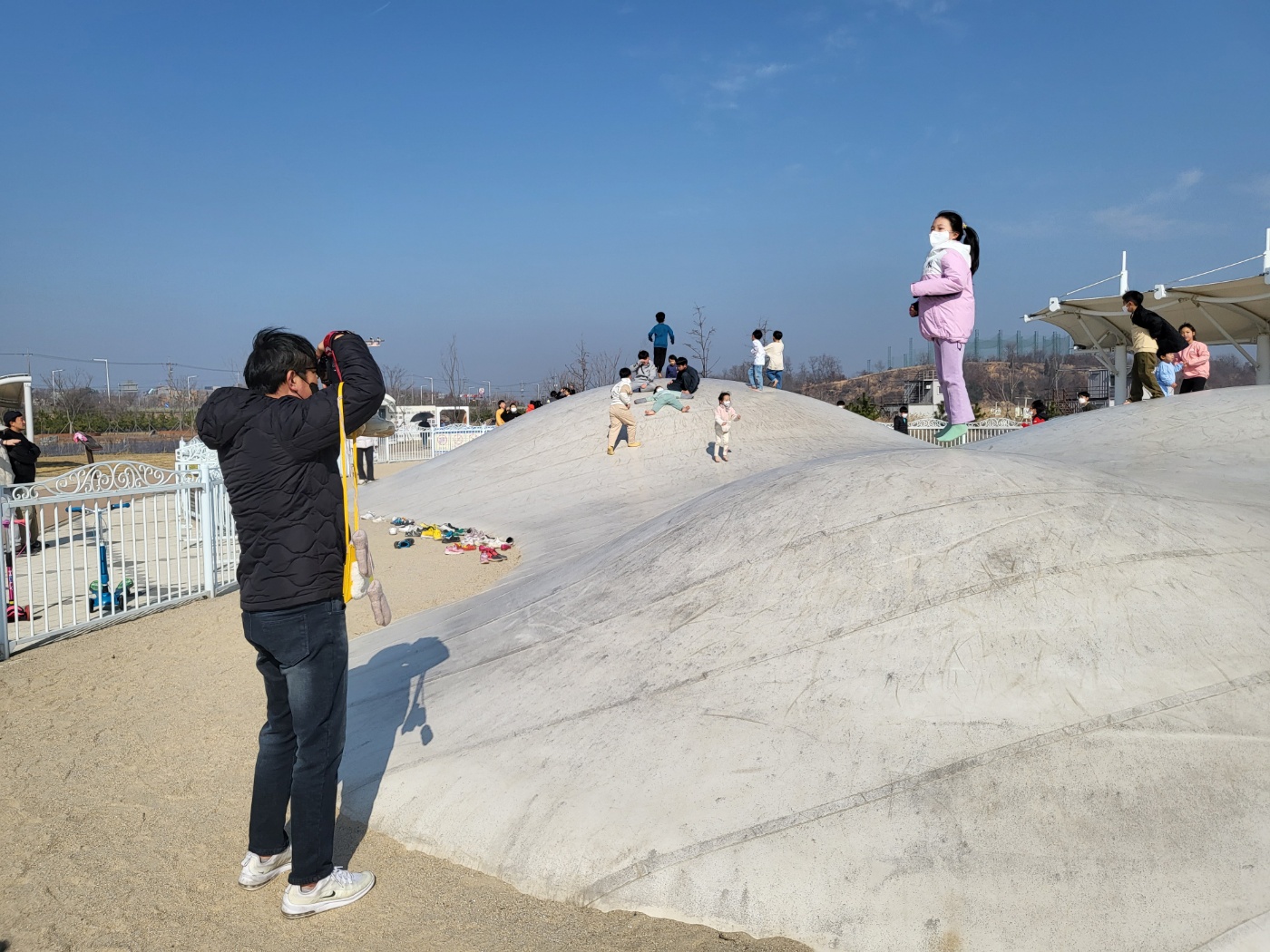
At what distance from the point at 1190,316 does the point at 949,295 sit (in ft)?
68.8

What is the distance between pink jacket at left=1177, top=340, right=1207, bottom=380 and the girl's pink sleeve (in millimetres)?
6020

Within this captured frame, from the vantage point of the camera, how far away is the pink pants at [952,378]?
20.2 feet

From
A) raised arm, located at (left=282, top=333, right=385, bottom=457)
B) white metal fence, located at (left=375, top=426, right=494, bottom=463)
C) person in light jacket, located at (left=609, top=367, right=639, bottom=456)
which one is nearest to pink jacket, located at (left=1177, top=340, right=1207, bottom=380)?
person in light jacket, located at (left=609, top=367, right=639, bottom=456)

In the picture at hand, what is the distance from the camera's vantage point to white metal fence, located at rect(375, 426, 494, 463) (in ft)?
108

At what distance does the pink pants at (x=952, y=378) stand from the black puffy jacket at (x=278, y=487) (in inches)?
185

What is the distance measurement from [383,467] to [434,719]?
25083mm

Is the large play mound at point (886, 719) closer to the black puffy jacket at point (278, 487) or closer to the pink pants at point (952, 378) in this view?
the pink pants at point (952, 378)

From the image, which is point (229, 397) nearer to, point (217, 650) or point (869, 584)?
point (869, 584)

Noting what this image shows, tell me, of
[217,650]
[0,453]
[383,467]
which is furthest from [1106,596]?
[383,467]

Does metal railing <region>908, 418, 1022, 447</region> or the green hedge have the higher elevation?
the green hedge

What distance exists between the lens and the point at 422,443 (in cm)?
3444

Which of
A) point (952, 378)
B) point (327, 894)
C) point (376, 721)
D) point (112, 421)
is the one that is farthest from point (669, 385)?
point (112, 421)

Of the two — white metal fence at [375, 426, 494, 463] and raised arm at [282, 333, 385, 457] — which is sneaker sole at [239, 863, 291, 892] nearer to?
raised arm at [282, 333, 385, 457]

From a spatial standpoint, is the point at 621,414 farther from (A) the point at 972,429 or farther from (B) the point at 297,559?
(A) the point at 972,429
